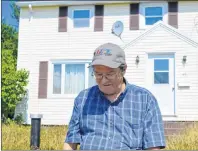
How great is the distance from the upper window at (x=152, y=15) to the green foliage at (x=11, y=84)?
12.4 ft

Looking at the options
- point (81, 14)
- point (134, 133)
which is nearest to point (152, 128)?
point (134, 133)

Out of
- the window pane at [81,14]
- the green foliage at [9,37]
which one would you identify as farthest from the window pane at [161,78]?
the green foliage at [9,37]

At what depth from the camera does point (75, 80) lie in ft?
34.0

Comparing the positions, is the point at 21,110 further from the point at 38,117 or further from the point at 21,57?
the point at 38,117

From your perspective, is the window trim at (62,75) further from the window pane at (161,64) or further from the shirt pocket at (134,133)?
the shirt pocket at (134,133)

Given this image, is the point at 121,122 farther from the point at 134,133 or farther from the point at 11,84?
the point at 11,84

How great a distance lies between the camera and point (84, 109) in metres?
1.94

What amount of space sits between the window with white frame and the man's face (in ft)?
27.2

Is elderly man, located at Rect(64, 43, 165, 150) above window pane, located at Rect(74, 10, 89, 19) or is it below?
below

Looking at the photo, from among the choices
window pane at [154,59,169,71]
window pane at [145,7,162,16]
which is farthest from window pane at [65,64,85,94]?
window pane at [145,7,162,16]

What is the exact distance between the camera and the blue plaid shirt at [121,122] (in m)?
1.85

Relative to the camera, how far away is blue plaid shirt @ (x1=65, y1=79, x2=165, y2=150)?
1.85m

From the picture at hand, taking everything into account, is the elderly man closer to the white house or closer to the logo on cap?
the logo on cap

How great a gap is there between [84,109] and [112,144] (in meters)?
0.23
